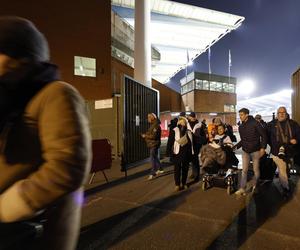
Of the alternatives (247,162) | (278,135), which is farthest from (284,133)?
(247,162)

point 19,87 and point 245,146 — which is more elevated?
point 19,87

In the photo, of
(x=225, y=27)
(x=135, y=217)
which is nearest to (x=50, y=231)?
(x=135, y=217)

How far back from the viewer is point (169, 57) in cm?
3612

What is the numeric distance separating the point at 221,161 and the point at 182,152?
92cm

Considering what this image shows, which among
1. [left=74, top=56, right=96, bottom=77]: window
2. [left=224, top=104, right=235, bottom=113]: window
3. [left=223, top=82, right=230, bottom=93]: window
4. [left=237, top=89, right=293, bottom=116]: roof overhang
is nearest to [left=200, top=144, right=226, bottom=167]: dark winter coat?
[left=74, top=56, right=96, bottom=77]: window

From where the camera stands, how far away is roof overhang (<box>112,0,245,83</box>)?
74.1 feet

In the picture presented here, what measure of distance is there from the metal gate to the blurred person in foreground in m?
7.33

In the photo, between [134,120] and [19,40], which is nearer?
[19,40]

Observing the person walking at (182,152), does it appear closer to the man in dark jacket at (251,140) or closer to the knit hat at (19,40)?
the man in dark jacket at (251,140)

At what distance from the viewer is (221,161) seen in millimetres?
6355

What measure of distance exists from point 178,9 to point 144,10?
9559 millimetres

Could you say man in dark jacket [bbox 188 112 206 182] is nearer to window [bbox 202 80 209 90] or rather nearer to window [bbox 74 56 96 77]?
window [bbox 74 56 96 77]

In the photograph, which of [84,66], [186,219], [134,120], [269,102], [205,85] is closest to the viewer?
[186,219]

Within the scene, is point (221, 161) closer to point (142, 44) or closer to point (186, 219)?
point (186, 219)
